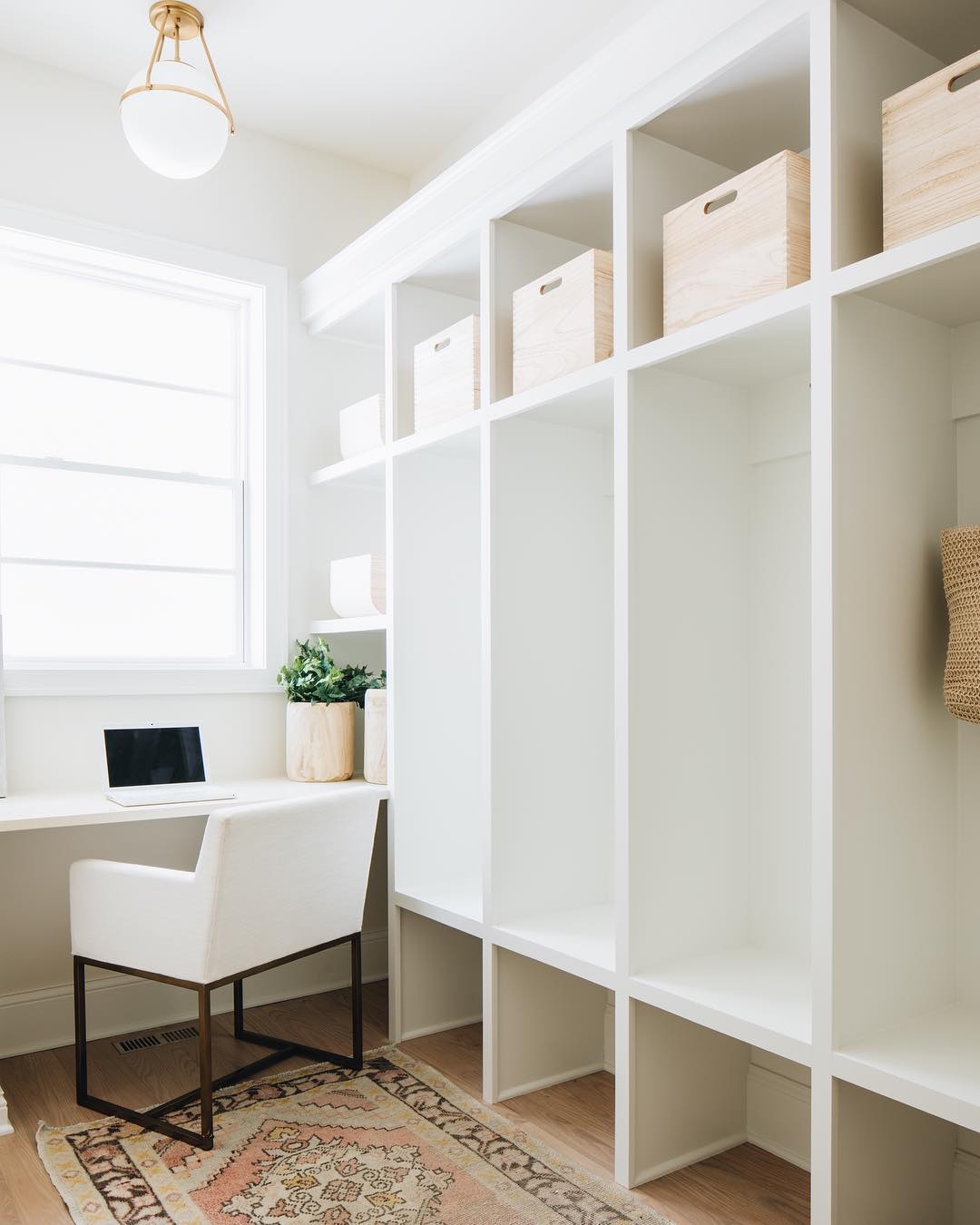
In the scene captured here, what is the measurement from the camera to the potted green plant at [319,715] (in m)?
2.94

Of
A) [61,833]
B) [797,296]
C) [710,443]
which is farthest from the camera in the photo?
[61,833]

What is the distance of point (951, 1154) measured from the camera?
180 cm

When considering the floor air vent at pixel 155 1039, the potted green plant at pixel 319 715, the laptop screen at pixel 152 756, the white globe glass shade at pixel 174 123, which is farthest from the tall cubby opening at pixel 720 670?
the floor air vent at pixel 155 1039

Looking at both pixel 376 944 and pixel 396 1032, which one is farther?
pixel 376 944

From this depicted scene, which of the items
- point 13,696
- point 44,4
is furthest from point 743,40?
point 13,696

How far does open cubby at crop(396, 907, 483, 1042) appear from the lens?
272 cm

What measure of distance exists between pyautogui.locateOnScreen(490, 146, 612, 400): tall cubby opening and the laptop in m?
1.30

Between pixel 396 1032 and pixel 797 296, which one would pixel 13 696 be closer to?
pixel 396 1032

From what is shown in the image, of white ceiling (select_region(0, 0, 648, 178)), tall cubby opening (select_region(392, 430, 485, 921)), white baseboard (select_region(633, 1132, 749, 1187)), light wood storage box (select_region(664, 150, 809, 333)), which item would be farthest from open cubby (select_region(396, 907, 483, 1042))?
white ceiling (select_region(0, 0, 648, 178))

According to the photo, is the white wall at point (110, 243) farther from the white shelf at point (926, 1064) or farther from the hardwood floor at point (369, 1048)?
the white shelf at point (926, 1064)

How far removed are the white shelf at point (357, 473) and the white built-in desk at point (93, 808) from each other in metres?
0.95

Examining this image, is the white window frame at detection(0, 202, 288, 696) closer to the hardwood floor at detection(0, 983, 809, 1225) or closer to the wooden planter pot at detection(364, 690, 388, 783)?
the wooden planter pot at detection(364, 690, 388, 783)

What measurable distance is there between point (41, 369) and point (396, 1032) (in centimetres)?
218

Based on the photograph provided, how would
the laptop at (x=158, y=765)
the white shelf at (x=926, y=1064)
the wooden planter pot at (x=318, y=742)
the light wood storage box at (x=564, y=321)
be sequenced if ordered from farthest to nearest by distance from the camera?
the wooden planter pot at (x=318, y=742) < the laptop at (x=158, y=765) < the light wood storage box at (x=564, y=321) < the white shelf at (x=926, y=1064)
